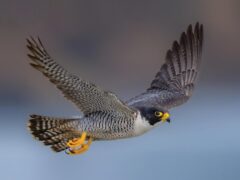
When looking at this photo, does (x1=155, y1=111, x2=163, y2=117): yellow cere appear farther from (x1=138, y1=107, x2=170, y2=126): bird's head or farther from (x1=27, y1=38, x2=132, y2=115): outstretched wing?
(x1=27, y1=38, x2=132, y2=115): outstretched wing

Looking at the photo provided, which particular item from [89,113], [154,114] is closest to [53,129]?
[89,113]

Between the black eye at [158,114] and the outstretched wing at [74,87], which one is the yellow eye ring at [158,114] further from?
the outstretched wing at [74,87]

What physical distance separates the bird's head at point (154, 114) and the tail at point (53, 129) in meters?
0.71

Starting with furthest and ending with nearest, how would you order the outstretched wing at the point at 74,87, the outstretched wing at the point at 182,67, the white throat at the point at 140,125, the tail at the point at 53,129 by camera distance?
the outstretched wing at the point at 182,67 → the tail at the point at 53,129 → the white throat at the point at 140,125 → the outstretched wing at the point at 74,87

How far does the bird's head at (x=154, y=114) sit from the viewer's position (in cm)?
1224

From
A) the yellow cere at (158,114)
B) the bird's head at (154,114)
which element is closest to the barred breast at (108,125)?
the bird's head at (154,114)

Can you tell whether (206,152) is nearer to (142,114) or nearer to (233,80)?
(233,80)

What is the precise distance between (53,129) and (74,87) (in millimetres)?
Answer: 867

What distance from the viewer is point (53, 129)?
12.5 m

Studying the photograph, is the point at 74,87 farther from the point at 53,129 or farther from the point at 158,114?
the point at 158,114

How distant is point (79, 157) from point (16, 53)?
8.03 feet

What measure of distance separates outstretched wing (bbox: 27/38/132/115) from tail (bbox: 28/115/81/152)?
245 mm
